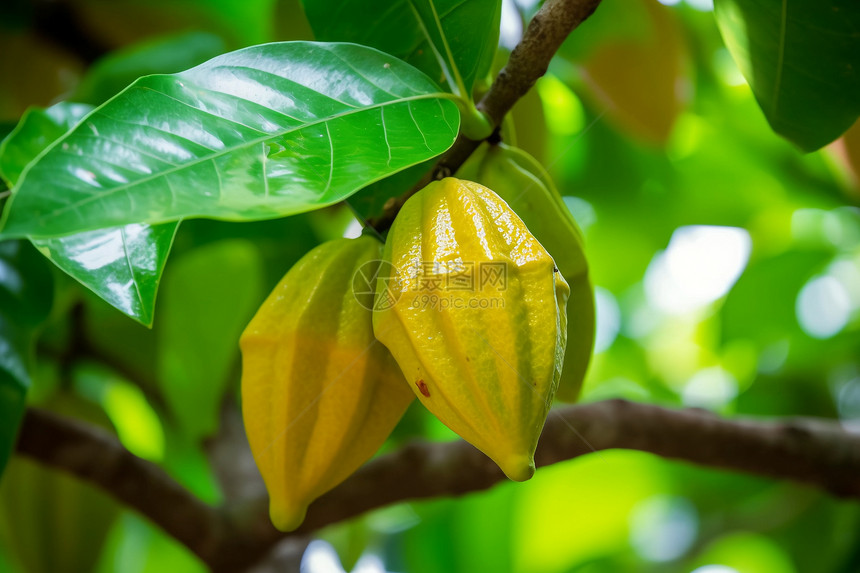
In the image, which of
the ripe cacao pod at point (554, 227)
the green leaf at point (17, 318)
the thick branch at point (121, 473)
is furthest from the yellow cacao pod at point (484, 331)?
the thick branch at point (121, 473)

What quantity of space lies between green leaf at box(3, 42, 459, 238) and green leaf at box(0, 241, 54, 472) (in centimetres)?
37

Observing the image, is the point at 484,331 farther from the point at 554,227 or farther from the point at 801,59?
the point at 801,59

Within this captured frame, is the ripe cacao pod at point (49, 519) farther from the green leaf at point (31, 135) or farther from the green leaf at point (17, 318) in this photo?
the green leaf at point (31, 135)

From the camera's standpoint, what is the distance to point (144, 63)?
0.94 meters

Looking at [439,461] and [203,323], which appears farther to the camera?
[203,323]

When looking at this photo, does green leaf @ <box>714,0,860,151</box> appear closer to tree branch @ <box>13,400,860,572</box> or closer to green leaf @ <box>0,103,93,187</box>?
tree branch @ <box>13,400,860,572</box>

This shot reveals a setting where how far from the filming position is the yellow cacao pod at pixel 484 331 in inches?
15.7

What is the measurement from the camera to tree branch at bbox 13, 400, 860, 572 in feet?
2.58

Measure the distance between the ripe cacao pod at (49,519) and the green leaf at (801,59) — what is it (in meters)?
0.88

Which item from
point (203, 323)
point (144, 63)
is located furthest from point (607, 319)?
point (144, 63)

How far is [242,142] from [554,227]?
23 cm

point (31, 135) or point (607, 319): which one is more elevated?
point (31, 135)

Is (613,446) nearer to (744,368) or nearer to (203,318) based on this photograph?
(203,318)
